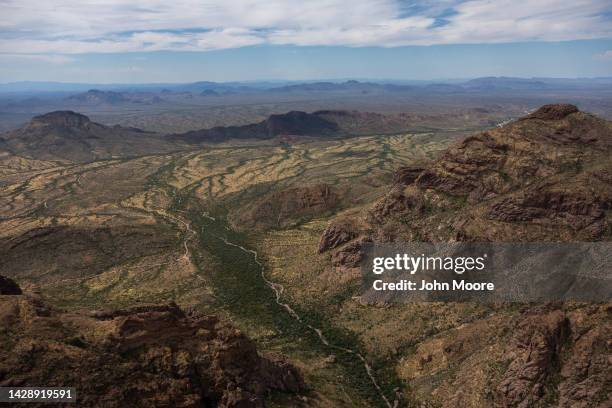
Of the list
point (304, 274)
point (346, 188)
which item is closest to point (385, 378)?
point (304, 274)

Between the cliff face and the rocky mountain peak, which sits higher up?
the rocky mountain peak

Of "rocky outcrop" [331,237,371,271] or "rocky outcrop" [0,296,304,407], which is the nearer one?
"rocky outcrop" [0,296,304,407]

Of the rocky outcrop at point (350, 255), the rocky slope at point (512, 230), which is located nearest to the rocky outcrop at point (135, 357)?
the rocky slope at point (512, 230)

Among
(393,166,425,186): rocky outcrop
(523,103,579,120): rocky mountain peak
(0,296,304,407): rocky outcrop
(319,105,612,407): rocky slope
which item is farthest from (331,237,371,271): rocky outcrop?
(523,103,579,120): rocky mountain peak

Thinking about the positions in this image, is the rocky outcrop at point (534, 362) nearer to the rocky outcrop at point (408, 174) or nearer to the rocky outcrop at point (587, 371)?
the rocky outcrop at point (587, 371)

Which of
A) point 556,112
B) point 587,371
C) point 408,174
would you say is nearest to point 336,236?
point 408,174

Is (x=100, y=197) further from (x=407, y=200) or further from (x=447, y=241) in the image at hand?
(x=447, y=241)

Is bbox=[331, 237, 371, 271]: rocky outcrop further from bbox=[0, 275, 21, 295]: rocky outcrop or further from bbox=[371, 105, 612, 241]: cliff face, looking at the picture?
bbox=[0, 275, 21, 295]: rocky outcrop
